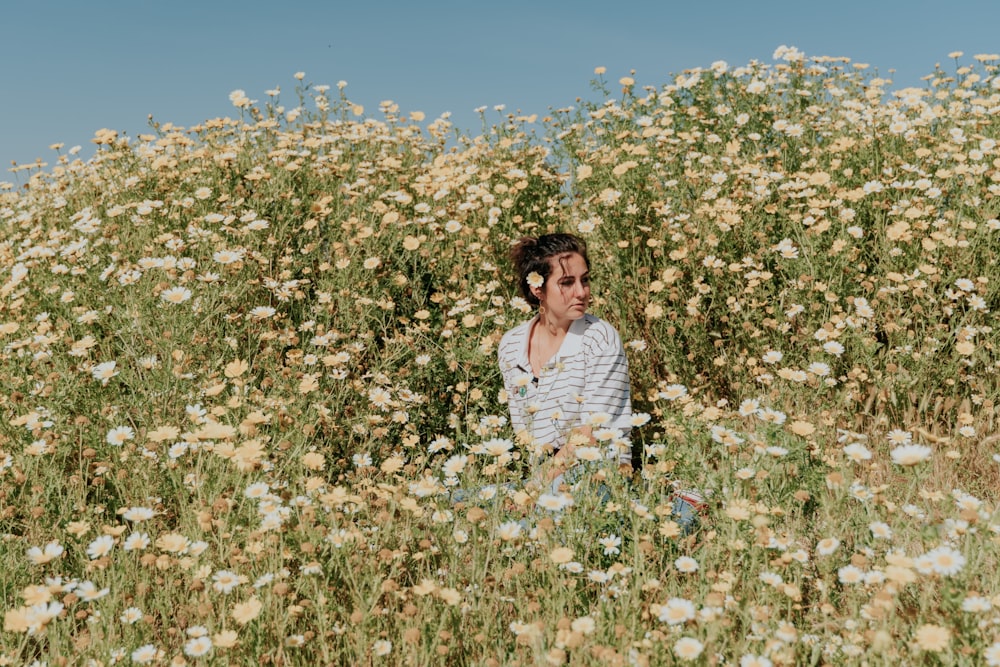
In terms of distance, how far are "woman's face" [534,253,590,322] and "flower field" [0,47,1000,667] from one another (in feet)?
1.58

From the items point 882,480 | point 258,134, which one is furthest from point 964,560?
point 258,134

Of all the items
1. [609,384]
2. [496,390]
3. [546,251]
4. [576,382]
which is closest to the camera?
[609,384]

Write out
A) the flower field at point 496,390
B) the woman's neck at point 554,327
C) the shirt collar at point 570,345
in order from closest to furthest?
the flower field at point 496,390 < the shirt collar at point 570,345 < the woman's neck at point 554,327

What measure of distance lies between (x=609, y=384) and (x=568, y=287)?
51 centimetres

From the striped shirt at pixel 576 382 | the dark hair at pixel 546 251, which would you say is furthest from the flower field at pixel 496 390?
the dark hair at pixel 546 251

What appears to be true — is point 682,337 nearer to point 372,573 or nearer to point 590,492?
point 590,492

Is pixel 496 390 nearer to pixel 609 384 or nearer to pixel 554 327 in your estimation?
pixel 554 327

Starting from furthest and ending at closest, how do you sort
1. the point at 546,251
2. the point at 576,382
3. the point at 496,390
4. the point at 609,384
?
1. the point at 496,390
2. the point at 546,251
3. the point at 576,382
4. the point at 609,384

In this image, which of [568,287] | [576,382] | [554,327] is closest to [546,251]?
[568,287]

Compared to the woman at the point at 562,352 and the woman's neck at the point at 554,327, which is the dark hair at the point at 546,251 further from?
the woman's neck at the point at 554,327

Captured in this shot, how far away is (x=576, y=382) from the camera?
380 centimetres

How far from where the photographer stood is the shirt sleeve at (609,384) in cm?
364

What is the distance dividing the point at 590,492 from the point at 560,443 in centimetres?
125

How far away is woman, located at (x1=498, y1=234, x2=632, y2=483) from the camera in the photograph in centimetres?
368
